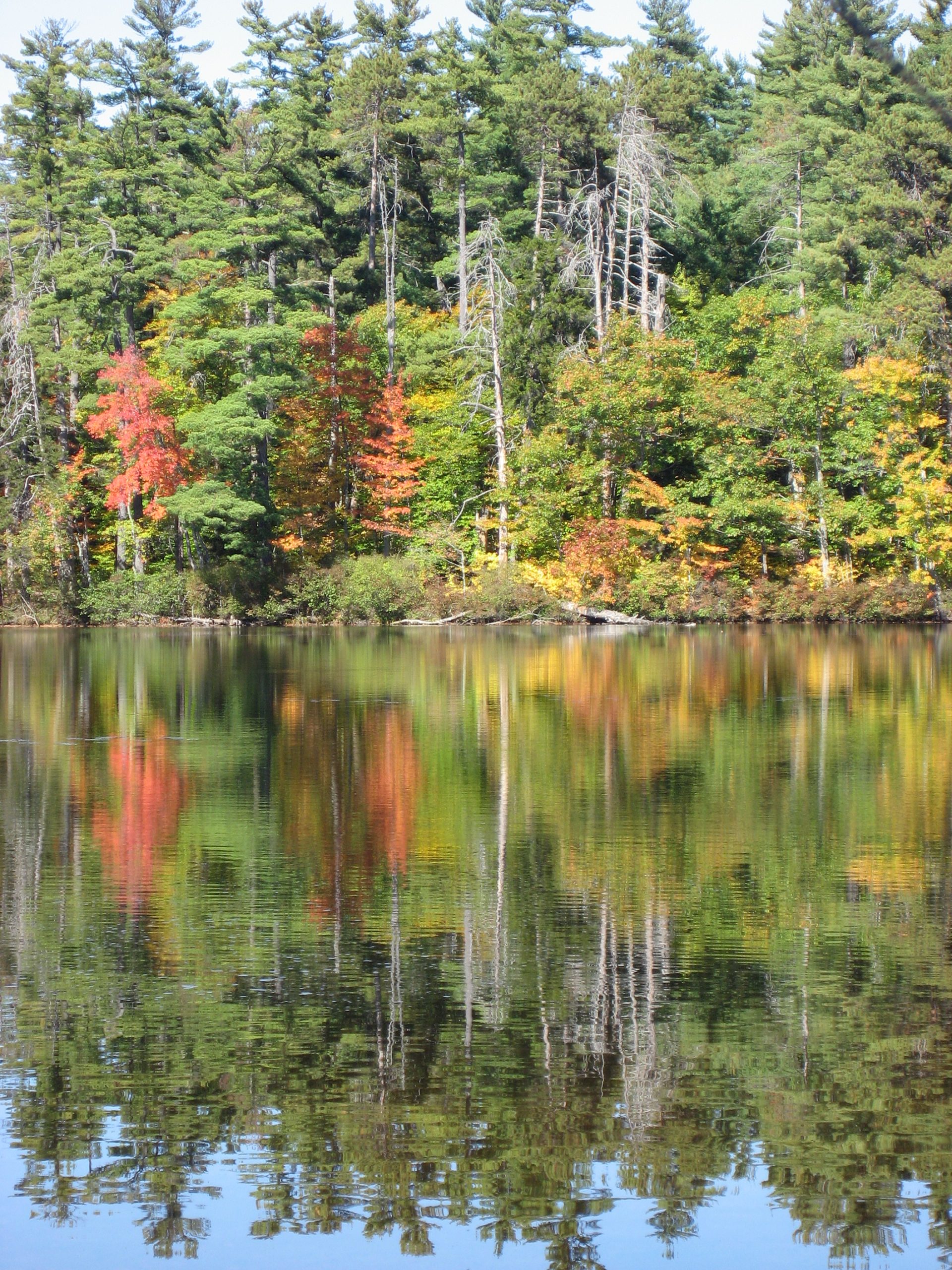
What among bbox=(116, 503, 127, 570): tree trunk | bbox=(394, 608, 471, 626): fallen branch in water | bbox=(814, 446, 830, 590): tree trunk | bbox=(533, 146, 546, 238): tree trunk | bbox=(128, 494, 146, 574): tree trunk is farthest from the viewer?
bbox=(533, 146, 546, 238): tree trunk

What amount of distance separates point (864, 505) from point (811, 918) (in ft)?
133

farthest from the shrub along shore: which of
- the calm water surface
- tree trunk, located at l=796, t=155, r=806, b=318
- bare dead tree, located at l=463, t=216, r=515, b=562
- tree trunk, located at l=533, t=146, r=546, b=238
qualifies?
the calm water surface

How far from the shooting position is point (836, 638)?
3816 centimetres

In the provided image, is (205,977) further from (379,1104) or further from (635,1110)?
(635,1110)

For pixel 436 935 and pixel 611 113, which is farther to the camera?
pixel 611 113

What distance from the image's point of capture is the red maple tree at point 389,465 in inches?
2068

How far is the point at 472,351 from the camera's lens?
174 feet

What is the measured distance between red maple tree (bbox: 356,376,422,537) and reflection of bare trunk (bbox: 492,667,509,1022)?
30.8 m

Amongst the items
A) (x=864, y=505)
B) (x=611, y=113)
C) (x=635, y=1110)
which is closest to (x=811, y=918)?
(x=635, y=1110)

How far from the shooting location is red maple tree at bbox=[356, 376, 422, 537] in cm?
5253

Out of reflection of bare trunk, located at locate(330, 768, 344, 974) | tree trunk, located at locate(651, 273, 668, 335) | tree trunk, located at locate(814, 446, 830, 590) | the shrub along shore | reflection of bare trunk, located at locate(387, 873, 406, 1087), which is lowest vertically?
reflection of bare trunk, located at locate(387, 873, 406, 1087)

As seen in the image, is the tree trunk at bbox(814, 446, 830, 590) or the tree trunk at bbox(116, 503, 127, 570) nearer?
the tree trunk at bbox(814, 446, 830, 590)

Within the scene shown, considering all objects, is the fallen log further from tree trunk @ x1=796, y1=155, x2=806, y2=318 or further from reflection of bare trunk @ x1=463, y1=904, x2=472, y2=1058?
reflection of bare trunk @ x1=463, y1=904, x2=472, y2=1058

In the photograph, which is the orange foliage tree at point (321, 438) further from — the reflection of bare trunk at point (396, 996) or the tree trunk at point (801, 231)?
the reflection of bare trunk at point (396, 996)
